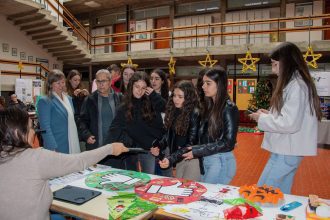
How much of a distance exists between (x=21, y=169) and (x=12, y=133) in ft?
0.59

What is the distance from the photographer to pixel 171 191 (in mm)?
1822

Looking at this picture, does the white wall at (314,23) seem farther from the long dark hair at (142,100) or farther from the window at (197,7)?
the long dark hair at (142,100)

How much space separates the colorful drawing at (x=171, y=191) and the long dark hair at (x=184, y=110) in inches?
22.0

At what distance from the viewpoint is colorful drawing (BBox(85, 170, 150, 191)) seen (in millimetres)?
1919

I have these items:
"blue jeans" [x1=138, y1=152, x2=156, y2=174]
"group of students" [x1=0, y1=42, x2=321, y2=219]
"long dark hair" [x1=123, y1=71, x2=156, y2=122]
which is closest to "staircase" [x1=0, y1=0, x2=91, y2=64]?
"group of students" [x1=0, y1=42, x2=321, y2=219]

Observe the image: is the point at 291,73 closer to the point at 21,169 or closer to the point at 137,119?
the point at 137,119

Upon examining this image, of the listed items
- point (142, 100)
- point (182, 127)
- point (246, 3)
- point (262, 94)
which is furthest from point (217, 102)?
point (246, 3)

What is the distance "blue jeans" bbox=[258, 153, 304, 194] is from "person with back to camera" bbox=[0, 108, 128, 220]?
4.41 ft

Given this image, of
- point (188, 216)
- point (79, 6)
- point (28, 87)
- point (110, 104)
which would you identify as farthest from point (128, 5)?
point (188, 216)

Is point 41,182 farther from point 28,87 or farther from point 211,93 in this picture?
point 28,87

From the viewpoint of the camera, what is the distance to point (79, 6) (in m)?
14.1

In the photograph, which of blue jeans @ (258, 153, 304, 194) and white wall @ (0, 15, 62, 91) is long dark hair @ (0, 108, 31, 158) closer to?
blue jeans @ (258, 153, 304, 194)

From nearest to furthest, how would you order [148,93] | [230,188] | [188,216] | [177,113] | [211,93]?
[188,216] → [230,188] → [211,93] → [177,113] → [148,93]

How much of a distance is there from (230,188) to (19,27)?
11.7 meters
